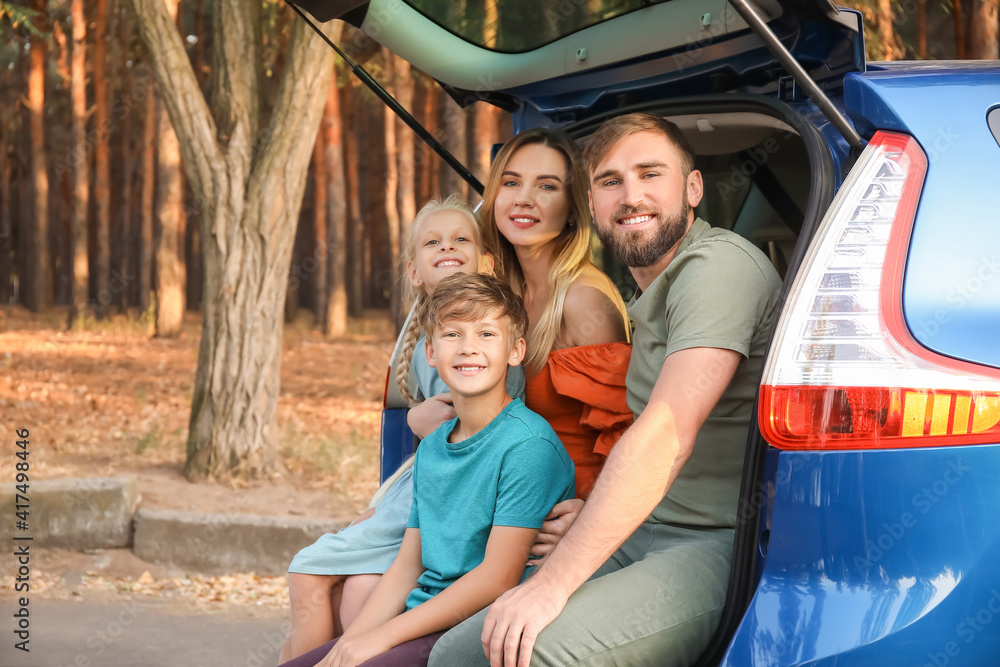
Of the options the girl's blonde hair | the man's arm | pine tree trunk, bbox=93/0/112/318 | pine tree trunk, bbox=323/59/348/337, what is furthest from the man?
pine tree trunk, bbox=93/0/112/318

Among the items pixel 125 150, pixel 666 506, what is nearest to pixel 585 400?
pixel 666 506

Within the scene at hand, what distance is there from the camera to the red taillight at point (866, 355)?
1647 millimetres

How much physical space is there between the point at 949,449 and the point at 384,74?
15.0 meters

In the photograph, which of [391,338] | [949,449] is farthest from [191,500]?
[391,338]

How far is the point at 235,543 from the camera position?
5.81 meters

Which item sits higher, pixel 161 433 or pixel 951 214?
pixel 951 214

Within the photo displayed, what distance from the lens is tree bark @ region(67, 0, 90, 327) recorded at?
18.7 metres

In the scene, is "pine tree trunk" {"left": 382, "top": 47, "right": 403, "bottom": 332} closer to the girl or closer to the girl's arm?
the girl

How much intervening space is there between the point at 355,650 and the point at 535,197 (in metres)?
1.45

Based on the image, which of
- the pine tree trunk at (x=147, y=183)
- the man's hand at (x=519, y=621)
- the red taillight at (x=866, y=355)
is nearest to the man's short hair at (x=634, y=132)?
the red taillight at (x=866, y=355)

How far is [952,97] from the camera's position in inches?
73.7

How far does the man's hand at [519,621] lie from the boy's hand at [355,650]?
43 centimetres

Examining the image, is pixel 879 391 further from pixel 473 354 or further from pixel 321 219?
pixel 321 219

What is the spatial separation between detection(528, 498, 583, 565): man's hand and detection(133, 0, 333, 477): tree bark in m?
4.95
